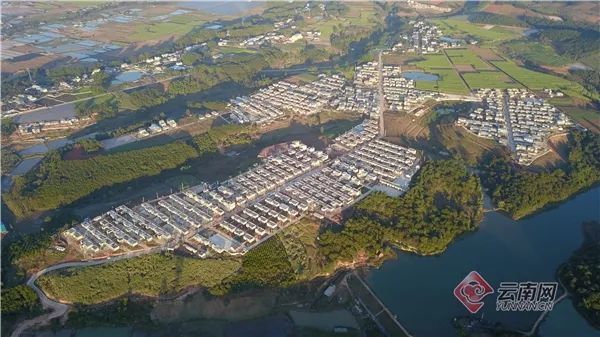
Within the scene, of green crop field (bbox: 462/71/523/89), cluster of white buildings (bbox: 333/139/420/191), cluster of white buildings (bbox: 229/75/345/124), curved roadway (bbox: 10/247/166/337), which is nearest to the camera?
curved roadway (bbox: 10/247/166/337)

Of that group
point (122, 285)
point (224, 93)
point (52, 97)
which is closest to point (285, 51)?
point (224, 93)

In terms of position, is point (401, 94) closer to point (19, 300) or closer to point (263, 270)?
point (263, 270)

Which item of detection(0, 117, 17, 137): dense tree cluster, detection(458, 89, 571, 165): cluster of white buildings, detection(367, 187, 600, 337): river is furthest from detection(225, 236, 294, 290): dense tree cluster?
detection(0, 117, 17, 137): dense tree cluster

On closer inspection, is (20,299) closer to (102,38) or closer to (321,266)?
(321,266)

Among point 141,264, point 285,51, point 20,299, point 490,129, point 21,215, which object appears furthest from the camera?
point 285,51

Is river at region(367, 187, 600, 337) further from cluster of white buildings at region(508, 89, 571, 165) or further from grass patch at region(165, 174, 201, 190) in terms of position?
grass patch at region(165, 174, 201, 190)

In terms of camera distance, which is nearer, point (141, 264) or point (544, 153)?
point (141, 264)
